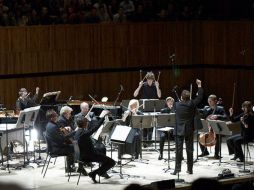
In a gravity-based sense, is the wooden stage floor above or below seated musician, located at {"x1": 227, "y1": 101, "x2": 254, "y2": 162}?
below

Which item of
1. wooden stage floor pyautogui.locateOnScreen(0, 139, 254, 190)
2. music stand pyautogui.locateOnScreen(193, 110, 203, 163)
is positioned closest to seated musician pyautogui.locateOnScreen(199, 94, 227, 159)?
wooden stage floor pyautogui.locateOnScreen(0, 139, 254, 190)

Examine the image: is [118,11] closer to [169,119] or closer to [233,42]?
[233,42]

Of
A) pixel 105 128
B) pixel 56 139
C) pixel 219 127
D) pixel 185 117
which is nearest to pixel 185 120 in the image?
pixel 185 117

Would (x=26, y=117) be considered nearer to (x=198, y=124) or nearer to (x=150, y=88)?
(x=198, y=124)

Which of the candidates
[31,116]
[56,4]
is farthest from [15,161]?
[56,4]

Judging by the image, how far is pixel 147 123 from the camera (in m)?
14.6

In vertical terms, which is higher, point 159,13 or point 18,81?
point 159,13

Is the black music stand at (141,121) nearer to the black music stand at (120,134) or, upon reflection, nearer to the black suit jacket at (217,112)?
the black music stand at (120,134)

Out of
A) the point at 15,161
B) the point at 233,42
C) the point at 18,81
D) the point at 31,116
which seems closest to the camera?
the point at 31,116

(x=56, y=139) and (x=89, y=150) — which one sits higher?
(x=56, y=139)

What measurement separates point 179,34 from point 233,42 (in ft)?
5.69

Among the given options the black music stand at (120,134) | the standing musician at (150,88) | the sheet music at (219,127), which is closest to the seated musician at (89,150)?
the black music stand at (120,134)

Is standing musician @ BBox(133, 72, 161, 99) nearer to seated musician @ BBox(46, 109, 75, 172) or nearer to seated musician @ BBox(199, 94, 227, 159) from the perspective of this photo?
seated musician @ BBox(199, 94, 227, 159)

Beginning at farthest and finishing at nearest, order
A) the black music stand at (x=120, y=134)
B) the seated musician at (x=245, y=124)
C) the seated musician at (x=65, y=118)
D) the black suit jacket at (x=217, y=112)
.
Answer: the black suit jacket at (x=217, y=112) < the seated musician at (x=245, y=124) < the seated musician at (x=65, y=118) < the black music stand at (x=120, y=134)
